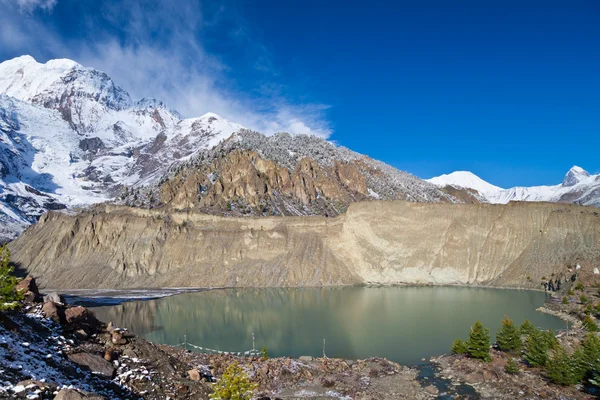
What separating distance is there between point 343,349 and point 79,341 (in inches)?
869

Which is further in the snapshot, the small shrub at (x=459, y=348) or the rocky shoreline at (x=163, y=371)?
the small shrub at (x=459, y=348)

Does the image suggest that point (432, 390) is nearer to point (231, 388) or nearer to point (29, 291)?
point (231, 388)

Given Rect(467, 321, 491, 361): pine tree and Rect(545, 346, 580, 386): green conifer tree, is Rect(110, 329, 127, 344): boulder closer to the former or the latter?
Rect(467, 321, 491, 361): pine tree

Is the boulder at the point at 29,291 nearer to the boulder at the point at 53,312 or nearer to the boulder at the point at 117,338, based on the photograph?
the boulder at the point at 53,312

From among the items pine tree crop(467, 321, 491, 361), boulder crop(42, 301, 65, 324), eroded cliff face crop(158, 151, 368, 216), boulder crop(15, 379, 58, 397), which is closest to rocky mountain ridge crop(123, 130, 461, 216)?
eroded cliff face crop(158, 151, 368, 216)

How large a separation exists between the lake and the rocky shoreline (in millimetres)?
4215

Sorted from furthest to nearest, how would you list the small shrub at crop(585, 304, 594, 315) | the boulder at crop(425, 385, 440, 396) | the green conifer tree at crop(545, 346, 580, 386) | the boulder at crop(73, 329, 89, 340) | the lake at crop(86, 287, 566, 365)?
the small shrub at crop(585, 304, 594, 315)
the lake at crop(86, 287, 566, 365)
the boulder at crop(425, 385, 440, 396)
the green conifer tree at crop(545, 346, 580, 386)
the boulder at crop(73, 329, 89, 340)

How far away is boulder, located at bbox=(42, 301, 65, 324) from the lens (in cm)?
1477

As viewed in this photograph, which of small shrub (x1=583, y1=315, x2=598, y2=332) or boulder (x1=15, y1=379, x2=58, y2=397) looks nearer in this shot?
boulder (x1=15, y1=379, x2=58, y2=397)

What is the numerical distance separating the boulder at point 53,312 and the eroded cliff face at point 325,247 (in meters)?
57.3

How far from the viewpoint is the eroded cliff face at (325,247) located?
67.6 metres

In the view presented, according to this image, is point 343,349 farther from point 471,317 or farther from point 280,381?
point 471,317

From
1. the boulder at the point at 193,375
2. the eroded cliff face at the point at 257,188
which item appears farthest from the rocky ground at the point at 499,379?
the eroded cliff face at the point at 257,188

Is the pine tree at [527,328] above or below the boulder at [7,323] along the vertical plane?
below
